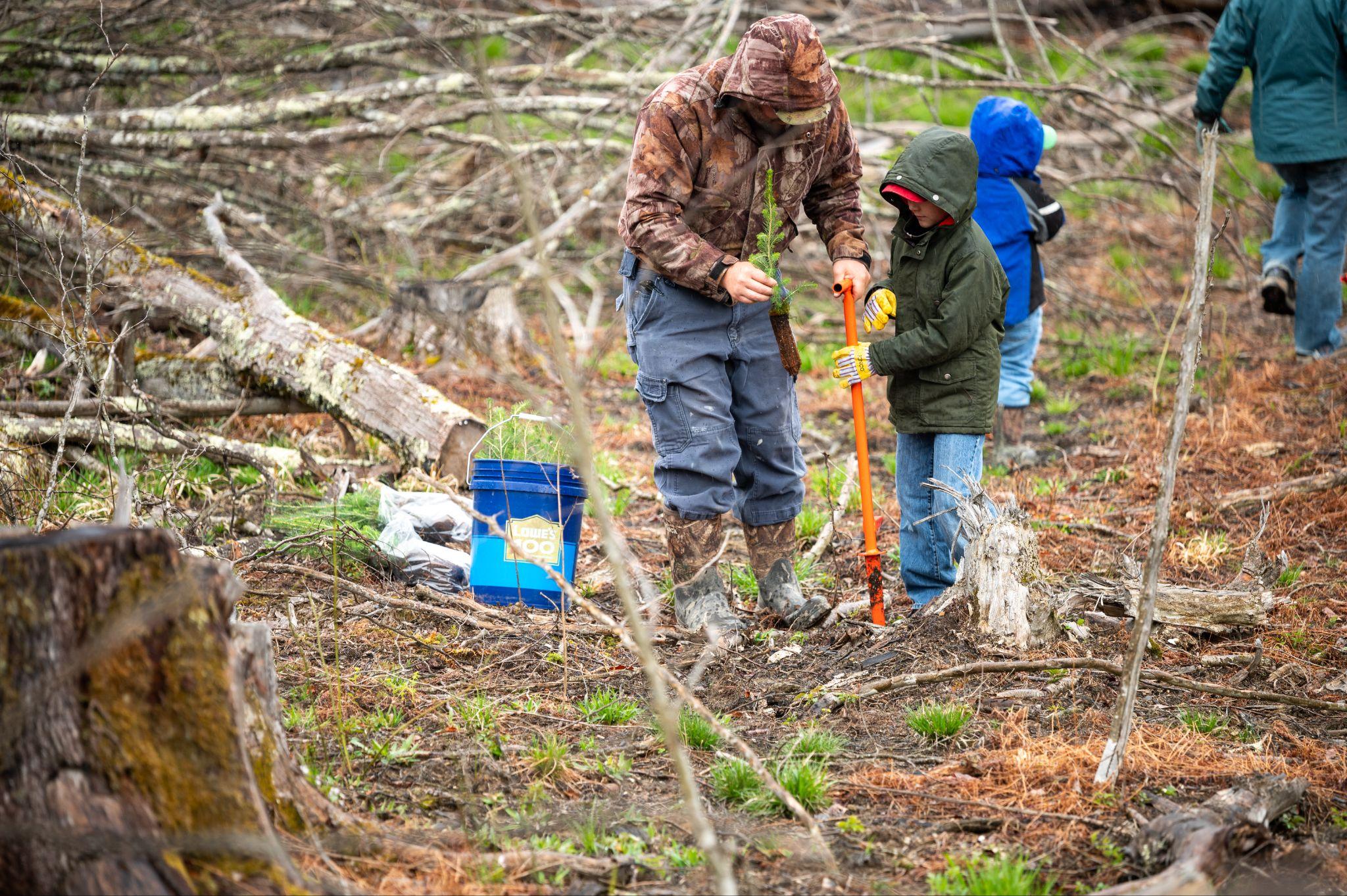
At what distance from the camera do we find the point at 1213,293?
30.8ft

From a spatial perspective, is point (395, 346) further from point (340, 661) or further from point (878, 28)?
point (878, 28)

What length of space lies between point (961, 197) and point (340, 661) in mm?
2753

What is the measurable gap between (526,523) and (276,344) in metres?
2.49

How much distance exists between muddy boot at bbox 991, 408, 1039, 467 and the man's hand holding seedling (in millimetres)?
3084

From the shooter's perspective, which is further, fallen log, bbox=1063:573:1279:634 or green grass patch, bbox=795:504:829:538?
green grass patch, bbox=795:504:829:538

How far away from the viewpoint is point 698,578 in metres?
4.21

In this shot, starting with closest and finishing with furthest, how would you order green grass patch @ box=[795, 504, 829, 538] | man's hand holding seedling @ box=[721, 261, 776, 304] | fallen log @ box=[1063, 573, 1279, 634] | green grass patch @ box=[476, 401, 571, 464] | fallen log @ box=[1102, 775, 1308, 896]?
1. fallen log @ box=[1102, 775, 1308, 896]
2. man's hand holding seedling @ box=[721, 261, 776, 304]
3. fallen log @ box=[1063, 573, 1279, 634]
4. green grass patch @ box=[476, 401, 571, 464]
5. green grass patch @ box=[795, 504, 829, 538]

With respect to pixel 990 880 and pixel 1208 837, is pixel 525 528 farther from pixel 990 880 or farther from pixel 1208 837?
pixel 1208 837

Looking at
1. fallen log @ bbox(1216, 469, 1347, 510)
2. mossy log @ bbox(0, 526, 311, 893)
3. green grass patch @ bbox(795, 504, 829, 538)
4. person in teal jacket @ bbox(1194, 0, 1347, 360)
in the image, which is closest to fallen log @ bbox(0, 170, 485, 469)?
green grass patch @ bbox(795, 504, 829, 538)

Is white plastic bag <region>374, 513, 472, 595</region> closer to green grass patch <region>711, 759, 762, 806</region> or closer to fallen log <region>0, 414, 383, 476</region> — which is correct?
fallen log <region>0, 414, 383, 476</region>

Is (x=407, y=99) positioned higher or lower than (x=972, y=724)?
higher

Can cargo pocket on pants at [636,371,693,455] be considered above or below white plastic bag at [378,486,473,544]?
above

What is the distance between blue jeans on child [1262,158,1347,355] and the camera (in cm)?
655

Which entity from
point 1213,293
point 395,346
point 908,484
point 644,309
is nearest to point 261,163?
point 395,346
